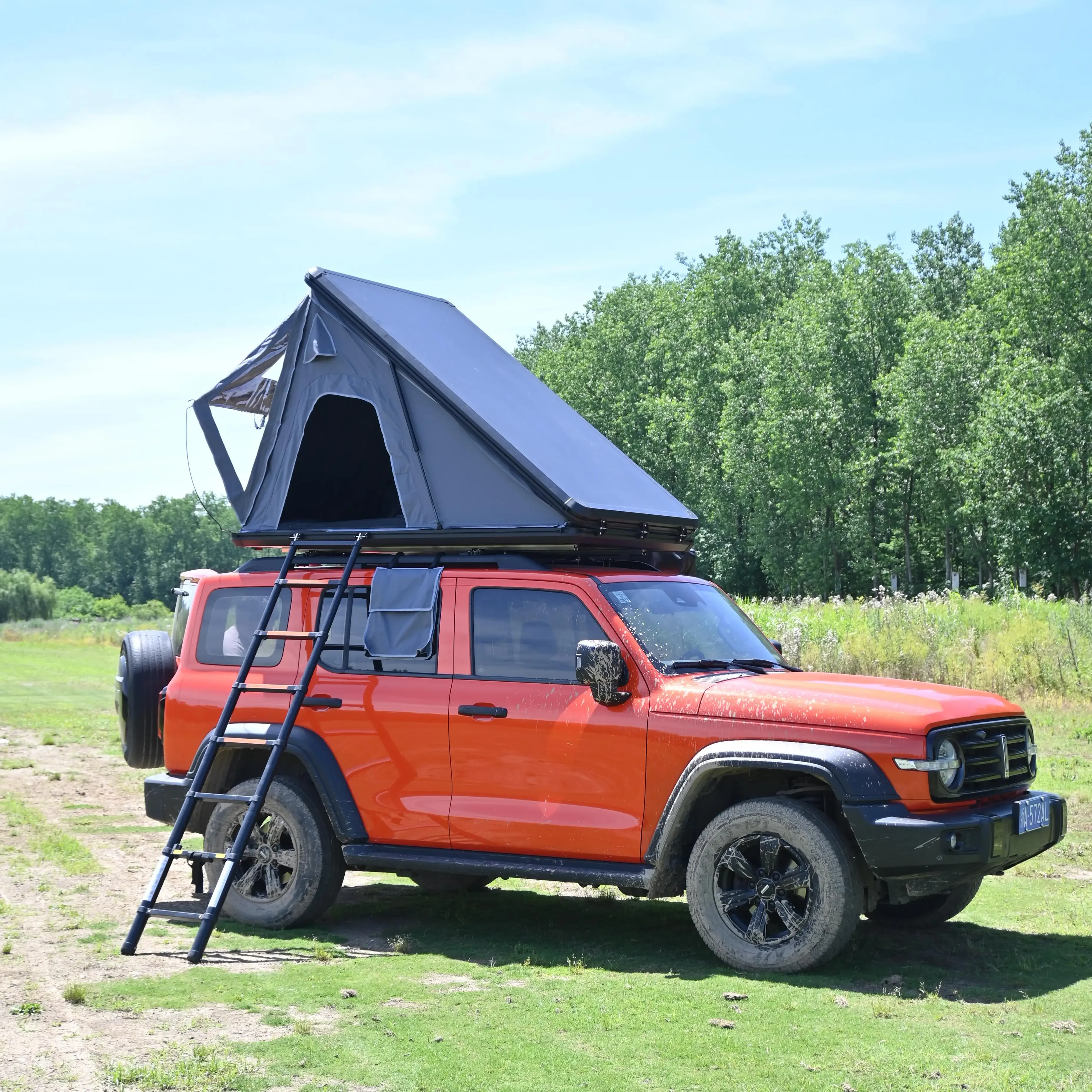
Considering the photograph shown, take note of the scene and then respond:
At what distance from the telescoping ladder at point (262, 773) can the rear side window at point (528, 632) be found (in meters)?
0.94

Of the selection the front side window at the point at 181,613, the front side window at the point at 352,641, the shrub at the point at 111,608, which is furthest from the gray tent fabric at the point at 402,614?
the shrub at the point at 111,608

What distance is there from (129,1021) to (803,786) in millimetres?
3468

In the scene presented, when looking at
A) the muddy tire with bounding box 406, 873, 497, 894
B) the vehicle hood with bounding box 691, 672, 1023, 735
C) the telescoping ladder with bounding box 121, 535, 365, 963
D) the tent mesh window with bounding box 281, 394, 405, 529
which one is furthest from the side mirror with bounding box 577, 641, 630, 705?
the muddy tire with bounding box 406, 873, 497, 894

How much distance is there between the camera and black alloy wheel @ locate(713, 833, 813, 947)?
262 inches

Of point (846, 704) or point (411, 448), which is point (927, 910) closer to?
point (846, 704)

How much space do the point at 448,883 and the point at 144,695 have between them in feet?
8.08

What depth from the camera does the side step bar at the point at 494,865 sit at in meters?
6.98

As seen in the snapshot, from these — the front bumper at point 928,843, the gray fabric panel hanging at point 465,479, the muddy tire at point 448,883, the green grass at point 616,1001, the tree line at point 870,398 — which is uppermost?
the tree line at point 870,398

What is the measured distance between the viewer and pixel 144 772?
53.5 ft

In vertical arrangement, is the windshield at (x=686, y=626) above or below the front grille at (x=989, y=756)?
above

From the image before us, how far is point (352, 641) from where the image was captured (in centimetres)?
802

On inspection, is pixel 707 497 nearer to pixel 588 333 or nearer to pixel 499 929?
pixel 588 333

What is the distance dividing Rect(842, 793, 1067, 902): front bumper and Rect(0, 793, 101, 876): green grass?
6.07m

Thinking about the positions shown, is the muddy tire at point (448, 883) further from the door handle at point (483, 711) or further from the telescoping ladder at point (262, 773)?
the door handle at point (483, 711)
